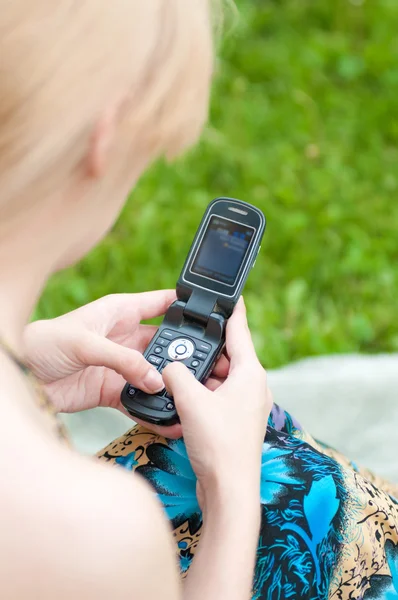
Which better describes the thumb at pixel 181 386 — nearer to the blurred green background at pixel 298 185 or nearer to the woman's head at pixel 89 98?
the woman's head at pixel 89 98

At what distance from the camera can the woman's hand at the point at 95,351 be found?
2.89ft

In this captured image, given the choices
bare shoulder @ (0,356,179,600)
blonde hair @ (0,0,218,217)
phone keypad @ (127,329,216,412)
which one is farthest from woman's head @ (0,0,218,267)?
phone keypad @ (127,329,216,412)

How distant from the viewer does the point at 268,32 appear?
8.33 ft

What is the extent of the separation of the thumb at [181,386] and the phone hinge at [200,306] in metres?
0.15

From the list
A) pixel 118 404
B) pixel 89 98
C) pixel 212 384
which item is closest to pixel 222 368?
pixel 212 384

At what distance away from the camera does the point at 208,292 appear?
0.99 m

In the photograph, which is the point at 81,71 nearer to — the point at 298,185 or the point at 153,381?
the point at 153,381

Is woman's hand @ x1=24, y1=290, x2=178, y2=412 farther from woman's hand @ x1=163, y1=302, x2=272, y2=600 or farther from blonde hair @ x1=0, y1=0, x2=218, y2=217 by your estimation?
blonde hair @ x1=0, y1=0, x2=218, y2=217

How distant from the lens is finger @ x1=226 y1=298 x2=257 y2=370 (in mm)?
894

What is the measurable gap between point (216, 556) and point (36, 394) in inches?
9.7

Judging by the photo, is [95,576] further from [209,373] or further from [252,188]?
[252,188]

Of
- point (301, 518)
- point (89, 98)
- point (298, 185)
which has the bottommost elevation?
point (298, 185)

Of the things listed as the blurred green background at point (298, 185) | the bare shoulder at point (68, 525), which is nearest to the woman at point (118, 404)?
the bare shoulder at point (68, 525)

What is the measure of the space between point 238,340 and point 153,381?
110 mm
